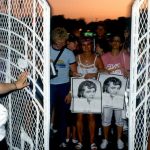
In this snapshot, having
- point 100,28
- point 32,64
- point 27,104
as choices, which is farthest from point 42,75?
point 100,28

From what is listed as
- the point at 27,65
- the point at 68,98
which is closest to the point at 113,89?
the point at 68,98

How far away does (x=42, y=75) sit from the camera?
199 inches

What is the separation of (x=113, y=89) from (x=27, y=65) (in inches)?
61.9

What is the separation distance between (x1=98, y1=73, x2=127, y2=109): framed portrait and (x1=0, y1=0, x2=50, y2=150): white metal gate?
1306mm

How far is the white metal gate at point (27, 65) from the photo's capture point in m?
4.98

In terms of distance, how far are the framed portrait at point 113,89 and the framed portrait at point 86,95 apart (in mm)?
85

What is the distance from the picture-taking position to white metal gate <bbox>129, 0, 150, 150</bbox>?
483cm

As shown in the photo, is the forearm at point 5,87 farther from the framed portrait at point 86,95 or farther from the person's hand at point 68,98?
the person's hand at point 68,98

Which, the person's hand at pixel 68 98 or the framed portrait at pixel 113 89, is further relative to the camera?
the person's hand at pixel 68 98

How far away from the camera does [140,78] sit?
5.11 m

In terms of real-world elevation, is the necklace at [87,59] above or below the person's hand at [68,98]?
above

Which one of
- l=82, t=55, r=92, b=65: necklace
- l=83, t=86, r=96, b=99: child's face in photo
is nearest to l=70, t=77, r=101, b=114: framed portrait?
l=83, t=86, r=96, b=99: child's face in photo

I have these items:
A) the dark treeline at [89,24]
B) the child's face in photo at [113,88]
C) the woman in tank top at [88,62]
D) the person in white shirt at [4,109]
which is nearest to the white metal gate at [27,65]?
the person in white shirt at [4,109]

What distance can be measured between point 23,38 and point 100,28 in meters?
3.02
